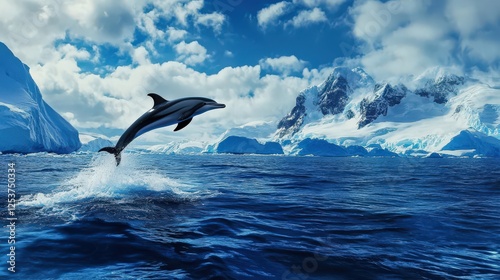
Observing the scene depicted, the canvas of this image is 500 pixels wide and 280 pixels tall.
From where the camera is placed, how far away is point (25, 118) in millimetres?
77438

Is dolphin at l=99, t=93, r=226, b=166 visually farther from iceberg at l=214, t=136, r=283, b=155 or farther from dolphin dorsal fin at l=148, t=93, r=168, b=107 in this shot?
iceberg at l=214, t=136, r=283, b=155

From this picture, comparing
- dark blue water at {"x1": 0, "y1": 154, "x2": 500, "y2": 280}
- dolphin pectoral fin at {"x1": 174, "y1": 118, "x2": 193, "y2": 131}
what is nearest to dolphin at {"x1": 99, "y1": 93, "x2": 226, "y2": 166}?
dolphin pectoral fin at {"x1": 174, "y1": 118, "x2": 193, "y2": 131}

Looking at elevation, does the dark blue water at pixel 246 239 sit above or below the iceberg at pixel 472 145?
below

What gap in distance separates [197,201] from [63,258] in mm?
7439

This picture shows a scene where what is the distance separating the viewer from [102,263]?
5.98m

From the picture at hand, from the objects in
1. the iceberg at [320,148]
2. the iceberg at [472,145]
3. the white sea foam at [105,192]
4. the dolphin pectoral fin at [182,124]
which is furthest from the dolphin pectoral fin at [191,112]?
the iceberg at [472,145]

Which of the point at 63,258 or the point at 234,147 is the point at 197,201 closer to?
the point at 63,258

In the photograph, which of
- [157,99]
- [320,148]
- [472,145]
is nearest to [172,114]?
[157,99]

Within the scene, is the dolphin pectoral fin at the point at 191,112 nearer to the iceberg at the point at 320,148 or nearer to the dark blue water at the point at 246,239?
the dark blue water at the point at 246,239

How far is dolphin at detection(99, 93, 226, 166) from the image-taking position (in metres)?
6.16

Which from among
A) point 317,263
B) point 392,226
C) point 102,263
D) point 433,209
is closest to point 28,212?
point 102,263

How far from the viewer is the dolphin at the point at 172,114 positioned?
6160mm

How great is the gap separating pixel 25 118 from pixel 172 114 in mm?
88176

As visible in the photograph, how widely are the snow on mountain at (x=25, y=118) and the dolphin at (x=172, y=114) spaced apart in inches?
3325
